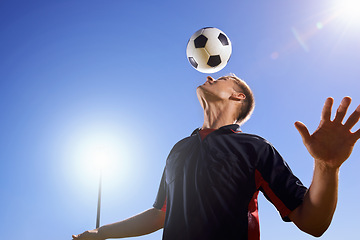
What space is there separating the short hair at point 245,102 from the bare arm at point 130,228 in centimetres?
141

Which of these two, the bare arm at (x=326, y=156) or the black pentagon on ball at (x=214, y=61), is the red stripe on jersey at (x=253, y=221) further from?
the black pentagon on ball at (x=214, y=61)

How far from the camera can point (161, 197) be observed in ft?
10.5

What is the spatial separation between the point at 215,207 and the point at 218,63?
2692mm

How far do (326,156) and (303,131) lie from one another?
209mm

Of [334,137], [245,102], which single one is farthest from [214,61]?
[334,137]

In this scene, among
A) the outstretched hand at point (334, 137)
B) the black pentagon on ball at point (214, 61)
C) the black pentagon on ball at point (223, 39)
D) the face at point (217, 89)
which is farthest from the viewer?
the black pentagon on ball at point (223, 39)

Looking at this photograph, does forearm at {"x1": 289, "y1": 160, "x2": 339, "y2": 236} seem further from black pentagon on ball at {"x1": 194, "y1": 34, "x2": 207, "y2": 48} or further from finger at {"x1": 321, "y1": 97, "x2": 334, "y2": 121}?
black pentagon on ball at {"x1": 194, "y1": 34, "x2": 207, "y2": 48}

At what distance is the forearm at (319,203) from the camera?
192cm

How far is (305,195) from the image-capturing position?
210 cm

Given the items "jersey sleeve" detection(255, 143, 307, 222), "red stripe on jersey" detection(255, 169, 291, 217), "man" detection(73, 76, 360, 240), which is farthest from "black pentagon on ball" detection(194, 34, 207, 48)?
"red stripe on jersey" detection(255, 169, 291, 217)

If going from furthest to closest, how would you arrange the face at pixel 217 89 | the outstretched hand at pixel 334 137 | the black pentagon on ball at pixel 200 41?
the black pentagon on ball at pixel 200 41
the face at pixel 217 89
the outstretched hand at pixel 334 137

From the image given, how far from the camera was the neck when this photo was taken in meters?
3.26

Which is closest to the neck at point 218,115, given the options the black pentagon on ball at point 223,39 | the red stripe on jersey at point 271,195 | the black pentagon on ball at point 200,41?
the red stripe on jersey at point 271,195

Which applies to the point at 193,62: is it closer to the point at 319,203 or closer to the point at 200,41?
the point at 200,41
